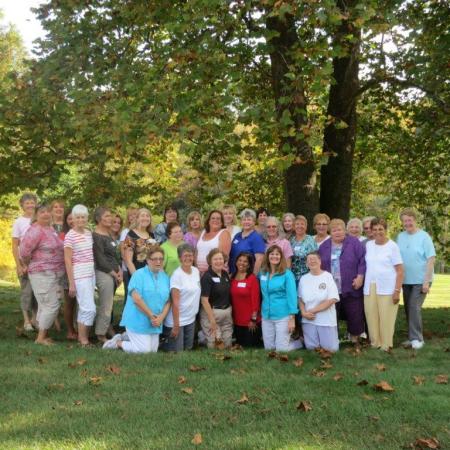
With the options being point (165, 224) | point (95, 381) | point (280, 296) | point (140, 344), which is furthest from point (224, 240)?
point (95, 381)

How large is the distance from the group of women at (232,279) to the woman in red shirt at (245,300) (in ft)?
0.05

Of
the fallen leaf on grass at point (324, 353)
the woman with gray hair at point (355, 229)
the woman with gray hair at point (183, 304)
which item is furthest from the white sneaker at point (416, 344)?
the woman with gray hair at point (183, 304)

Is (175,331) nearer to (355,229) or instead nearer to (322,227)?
(322,227)

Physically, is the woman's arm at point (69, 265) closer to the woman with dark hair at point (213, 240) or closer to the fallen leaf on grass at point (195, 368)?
the woman with dark hair at point (213, 240)

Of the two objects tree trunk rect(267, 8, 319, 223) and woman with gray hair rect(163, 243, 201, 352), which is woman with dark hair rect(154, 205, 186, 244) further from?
tree trunk rect(267, 8, 319, 223)

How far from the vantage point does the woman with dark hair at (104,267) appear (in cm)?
937

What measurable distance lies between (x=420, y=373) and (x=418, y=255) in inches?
103

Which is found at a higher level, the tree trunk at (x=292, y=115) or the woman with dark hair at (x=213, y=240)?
the tree trunk at (x=292, y=115)

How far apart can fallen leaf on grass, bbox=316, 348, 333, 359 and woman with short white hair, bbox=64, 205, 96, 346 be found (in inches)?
136

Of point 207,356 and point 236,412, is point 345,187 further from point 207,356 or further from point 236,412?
point 236,412

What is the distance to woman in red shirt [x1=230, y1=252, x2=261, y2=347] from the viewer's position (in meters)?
9.16

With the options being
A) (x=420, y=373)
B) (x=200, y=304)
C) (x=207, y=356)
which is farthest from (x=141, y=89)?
(x=420, y=373)

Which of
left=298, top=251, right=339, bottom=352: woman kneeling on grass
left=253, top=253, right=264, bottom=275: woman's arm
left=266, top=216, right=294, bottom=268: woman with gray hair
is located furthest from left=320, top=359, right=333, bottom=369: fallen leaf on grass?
left=253, top=253, right=264, bottom=275: woman's arm

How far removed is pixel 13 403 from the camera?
5.87 m
